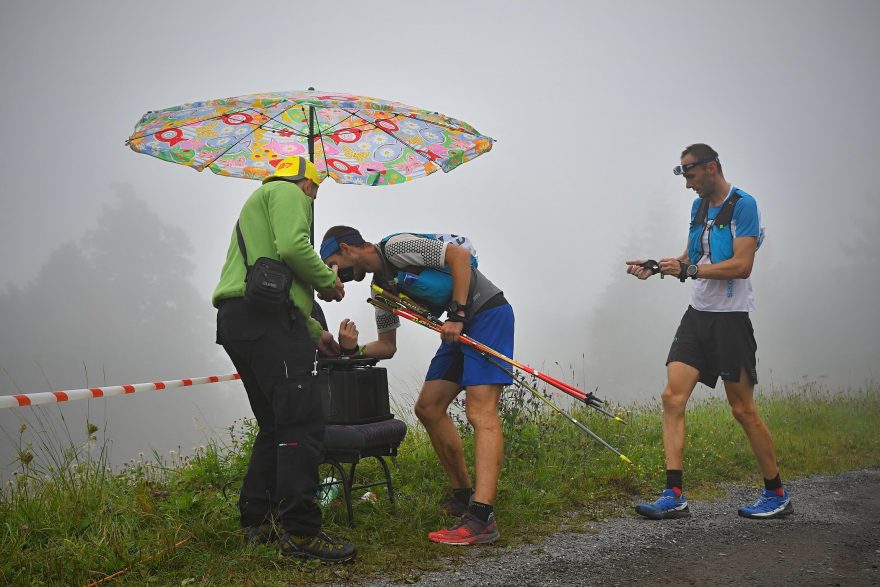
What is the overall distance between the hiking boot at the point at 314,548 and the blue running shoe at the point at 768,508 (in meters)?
3.10

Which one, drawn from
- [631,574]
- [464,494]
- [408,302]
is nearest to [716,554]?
[631,574]

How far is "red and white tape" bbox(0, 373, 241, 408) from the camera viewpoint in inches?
181

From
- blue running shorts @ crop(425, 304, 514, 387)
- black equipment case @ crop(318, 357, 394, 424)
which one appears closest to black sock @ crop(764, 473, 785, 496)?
blue running shorts @ crop(425, 304, 514, 387)

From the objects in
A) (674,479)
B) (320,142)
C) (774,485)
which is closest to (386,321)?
(320,142)

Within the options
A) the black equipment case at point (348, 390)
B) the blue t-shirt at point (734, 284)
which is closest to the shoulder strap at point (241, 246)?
the black equipment case at point (348, 390)

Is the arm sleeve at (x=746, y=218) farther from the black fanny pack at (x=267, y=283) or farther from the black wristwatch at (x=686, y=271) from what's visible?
the black fanny pack at (x=267, y=283)

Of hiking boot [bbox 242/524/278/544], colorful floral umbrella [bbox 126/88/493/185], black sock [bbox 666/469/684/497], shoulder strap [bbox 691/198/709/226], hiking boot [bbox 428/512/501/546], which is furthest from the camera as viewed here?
colorful floral umbrella [bbox 126/88/493/185]

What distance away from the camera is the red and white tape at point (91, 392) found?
4586 mm

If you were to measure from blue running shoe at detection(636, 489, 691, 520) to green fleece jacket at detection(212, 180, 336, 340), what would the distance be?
2859mm

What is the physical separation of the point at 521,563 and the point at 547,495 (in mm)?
1473

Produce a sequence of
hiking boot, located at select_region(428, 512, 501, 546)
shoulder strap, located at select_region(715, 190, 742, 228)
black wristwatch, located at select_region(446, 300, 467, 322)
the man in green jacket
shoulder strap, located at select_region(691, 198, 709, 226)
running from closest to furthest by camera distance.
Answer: the man in green jacket → hiking boot, located at select_region(428, 512, 501, 546) → black wristwatch, located at select_region(446, 300, 467, 322) → shoulder strap, located at select_region(715, 190, 742, 228) → shoulder strap, located at select_region(691, 198, 709, 226)

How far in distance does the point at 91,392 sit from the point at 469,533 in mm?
2846

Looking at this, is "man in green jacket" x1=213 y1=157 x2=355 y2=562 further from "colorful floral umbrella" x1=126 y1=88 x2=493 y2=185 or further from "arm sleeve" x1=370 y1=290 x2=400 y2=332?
"colorful floral umbrella" x1=126 y1=88 x2=493 y2=185

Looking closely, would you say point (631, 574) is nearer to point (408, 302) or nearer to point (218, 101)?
point (408, 302)
